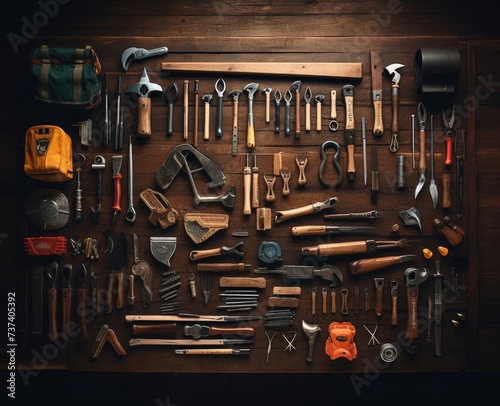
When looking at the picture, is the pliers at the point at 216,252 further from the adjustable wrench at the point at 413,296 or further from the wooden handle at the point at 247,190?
the adjustable wrench at the point at 413,296

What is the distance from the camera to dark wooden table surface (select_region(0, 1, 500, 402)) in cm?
343

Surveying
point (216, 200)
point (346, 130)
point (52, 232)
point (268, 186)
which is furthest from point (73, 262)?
point (346, 130)

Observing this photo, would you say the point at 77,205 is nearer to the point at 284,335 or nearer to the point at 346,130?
the point at 284,335

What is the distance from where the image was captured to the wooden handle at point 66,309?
3.43m

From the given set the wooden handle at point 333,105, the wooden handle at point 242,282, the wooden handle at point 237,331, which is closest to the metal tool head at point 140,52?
the wooden handle at point 333,105

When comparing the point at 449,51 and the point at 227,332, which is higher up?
the point at 449,51

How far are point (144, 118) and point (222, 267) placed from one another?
1054mm

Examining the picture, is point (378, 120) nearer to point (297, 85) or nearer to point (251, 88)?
point (297, 85)

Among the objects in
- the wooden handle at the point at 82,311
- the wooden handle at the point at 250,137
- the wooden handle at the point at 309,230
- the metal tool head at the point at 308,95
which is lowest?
the wooden handle at the point at 82,311

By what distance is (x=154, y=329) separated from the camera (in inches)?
134

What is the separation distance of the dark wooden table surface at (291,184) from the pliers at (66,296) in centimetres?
7

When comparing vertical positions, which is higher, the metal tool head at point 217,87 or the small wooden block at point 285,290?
the metal tool head at point 217,87

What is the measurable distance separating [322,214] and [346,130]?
0.55 m

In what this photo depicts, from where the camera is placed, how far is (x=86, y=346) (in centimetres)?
344
